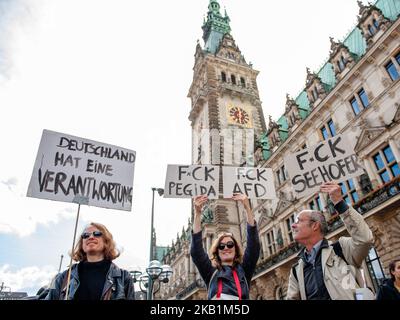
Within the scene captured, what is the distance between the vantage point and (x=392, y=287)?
3.93 metres

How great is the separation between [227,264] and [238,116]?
3622 centimetres

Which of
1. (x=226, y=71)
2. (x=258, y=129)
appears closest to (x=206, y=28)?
(x=226, y=71)

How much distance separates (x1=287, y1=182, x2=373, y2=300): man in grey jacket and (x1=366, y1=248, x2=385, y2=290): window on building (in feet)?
42.2

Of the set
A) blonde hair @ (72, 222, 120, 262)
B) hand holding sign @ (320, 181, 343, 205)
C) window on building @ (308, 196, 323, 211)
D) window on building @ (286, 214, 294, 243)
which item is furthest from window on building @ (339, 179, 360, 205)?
blonde hair @ (72, 222, 120, 262)

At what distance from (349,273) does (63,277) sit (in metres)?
3.24

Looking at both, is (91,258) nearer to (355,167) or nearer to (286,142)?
(355,167)

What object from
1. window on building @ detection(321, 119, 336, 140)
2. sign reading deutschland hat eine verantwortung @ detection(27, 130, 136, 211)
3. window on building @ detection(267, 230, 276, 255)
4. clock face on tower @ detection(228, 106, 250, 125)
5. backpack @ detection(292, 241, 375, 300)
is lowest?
backpack @ detection(292, 241, 375, 300)

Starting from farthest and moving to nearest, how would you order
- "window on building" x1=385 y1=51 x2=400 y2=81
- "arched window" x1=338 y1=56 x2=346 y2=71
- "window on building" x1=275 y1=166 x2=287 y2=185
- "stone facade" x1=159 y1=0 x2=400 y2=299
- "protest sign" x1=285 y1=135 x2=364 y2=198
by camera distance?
"window on building" x1=275 y1=166 x2=287 y2=185 < "arched window" x1=338 y1=56 x2=346 y2=71 < "window on building" x1=385 y1=51 x2=400 y2=81 < "stone facade" x1=159 y1=0 x2=400 y2=299 < "protest sign" x1=285 y1=135 x2=364 y2=198

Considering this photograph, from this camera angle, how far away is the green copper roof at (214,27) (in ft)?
183

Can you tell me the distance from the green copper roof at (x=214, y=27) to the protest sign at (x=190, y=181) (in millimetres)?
51209

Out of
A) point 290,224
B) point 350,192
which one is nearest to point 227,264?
point 350,192

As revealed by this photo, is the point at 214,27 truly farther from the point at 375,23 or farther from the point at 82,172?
the point at 82,172

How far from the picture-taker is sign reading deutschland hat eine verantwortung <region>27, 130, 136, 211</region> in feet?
15.0

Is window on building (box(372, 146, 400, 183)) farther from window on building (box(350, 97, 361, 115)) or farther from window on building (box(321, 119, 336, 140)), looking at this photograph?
window on building (box(321, 119, 336, 140))
